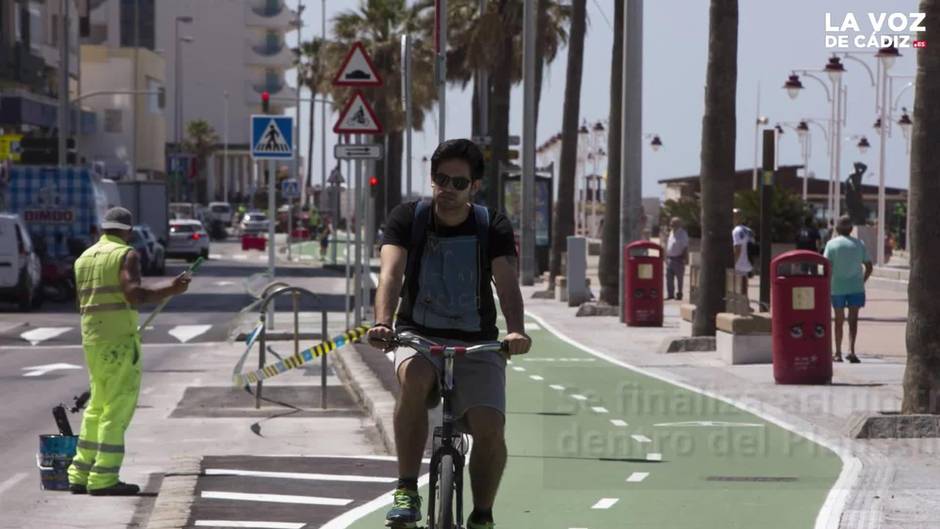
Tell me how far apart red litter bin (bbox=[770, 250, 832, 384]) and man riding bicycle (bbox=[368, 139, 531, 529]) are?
10159 millimetres

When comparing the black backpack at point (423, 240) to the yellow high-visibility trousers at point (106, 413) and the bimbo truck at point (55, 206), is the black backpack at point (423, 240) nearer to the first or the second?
the yellow high-visibility trousers at point (106, 413)

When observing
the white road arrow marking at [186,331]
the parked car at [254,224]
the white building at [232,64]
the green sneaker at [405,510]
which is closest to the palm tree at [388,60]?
the parked car at [254,224]

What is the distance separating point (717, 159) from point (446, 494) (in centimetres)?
1639

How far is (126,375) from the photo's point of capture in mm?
11477

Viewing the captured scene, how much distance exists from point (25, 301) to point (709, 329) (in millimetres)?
15533

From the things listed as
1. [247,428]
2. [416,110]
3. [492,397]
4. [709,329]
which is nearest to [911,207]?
[247,428]

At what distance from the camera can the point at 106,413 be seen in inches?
448

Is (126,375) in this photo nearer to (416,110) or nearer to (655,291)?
(655,291)

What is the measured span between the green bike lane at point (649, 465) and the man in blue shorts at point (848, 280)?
319cm

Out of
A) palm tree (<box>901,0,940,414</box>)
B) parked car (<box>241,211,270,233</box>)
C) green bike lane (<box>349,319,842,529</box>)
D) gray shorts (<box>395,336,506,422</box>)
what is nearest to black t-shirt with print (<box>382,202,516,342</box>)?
gray shorts (<box>395,336,506,422</box>)

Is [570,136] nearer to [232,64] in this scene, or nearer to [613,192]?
[613,192]

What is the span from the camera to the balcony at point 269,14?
158 metres

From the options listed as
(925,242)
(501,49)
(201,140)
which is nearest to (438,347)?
(925,242)

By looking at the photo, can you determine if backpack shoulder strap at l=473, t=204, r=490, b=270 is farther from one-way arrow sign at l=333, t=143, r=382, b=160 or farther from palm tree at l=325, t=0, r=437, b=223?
palm tree at l=325, t=0, r=437, b=223
